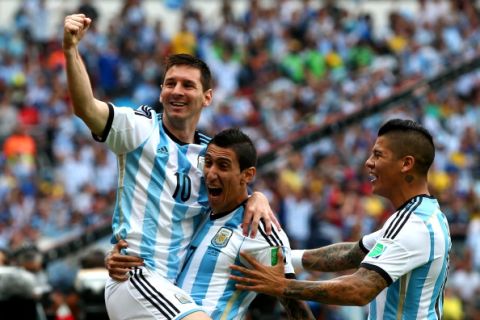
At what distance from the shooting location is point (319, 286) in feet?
22.0

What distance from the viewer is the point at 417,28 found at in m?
23.8

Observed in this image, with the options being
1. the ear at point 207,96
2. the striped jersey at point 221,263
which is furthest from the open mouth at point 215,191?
the ear at point 207,96

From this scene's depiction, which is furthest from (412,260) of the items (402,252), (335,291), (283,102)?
(283,102)

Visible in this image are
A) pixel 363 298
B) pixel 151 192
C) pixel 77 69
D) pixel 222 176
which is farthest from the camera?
pixel 222 176

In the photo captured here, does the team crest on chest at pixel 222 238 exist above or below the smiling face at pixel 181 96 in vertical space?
below

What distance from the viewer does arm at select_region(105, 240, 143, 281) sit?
691 centimetres

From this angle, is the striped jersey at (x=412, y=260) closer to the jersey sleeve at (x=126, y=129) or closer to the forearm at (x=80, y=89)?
the jersey sleeve at (x=126, y=129)

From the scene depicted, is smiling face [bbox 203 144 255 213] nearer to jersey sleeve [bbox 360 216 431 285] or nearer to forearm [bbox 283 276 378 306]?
forearm [bbox 283 276 378 306]

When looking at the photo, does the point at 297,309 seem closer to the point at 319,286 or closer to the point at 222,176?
the point at 319,286

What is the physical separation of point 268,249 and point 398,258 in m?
0.85

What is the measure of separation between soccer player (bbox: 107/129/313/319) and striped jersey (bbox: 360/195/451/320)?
64cm

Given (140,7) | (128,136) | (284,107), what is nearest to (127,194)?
(128,136)

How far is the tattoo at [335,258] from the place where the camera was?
7551 mm

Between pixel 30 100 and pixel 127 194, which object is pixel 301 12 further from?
pixel 127 194
